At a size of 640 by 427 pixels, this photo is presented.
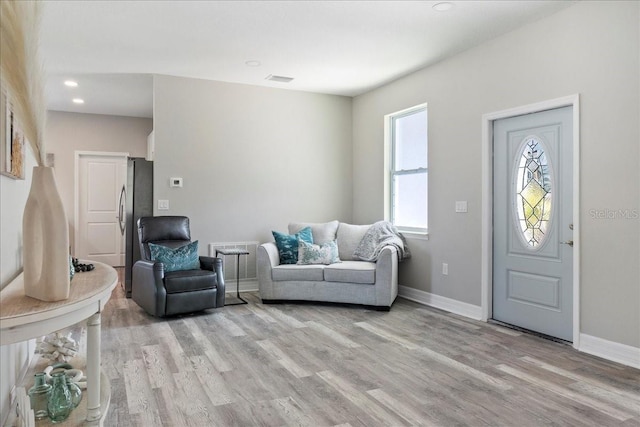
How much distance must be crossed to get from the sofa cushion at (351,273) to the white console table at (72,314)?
286 centimetres

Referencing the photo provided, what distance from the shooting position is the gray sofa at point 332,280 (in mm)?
4543

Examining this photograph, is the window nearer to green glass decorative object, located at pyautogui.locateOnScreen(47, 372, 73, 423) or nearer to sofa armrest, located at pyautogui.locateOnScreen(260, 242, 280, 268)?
sofa armrest, located at pyautogui.locateOnScreen(260, 242, 280, 268)

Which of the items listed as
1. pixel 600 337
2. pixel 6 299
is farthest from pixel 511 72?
pixel 6 299

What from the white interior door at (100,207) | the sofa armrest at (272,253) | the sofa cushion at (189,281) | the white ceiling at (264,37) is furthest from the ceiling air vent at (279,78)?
the white interior door at (100,207)

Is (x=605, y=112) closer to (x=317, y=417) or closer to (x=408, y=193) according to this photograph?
(x=408, y=193)

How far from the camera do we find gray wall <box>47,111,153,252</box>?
7.26 metres

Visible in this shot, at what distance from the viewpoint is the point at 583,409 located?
7.79 feet

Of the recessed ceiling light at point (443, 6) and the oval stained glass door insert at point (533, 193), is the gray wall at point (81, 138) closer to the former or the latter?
the recessed ceiling light at point (443, 6)

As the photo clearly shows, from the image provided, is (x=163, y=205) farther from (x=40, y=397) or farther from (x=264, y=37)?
(x=40, y=397)

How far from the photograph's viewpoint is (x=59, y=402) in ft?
6.04

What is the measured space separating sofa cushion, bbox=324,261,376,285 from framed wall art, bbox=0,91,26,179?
10.00 ft

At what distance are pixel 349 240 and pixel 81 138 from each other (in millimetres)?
5012

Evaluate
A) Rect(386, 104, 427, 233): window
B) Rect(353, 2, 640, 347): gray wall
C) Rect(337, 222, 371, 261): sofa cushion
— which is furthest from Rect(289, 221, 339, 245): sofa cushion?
Rect(353, 2, 640, 347): gray wall

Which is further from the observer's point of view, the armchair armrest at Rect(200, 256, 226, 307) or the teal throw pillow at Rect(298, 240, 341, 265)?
the teal throw pillow at Rect(298, 240, 341, 265)
